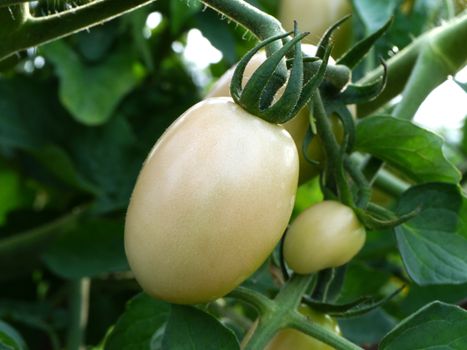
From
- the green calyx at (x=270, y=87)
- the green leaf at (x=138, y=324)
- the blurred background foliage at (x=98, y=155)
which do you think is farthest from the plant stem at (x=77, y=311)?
the green calyx at (x=270, y=87)

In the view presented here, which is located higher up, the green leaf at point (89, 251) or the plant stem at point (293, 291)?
the plant stem at point (293, 291)

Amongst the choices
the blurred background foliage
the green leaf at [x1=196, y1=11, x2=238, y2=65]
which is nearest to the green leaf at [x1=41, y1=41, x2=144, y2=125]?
the blurred background foliage

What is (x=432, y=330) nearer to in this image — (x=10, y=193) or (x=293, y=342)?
(x=293, y=342)

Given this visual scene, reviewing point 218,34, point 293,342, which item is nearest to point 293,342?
point 293,342

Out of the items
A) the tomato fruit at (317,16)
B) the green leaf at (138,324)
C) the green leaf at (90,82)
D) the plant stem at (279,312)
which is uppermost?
the plant stem at (279,312)

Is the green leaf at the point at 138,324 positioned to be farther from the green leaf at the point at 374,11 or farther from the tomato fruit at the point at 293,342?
the green leaf at the point at 374,11

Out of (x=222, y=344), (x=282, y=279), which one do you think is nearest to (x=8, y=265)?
(x=282, y=279)

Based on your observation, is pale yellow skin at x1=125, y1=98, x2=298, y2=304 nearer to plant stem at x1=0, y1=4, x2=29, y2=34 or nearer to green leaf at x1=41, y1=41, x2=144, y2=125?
plant stem at x1=0, y1=4, x2=29, y2=34
